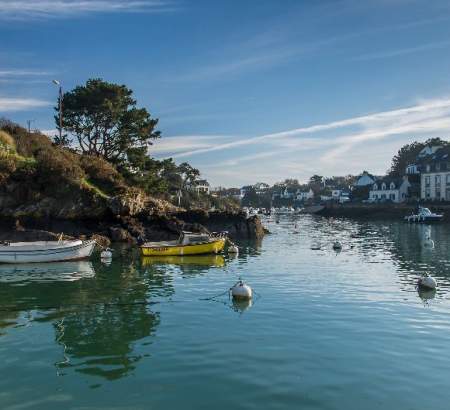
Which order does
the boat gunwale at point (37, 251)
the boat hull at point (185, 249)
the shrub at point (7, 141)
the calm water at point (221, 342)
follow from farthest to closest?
1. the shrub at point (7, 141)
2. the boat hull at point (185, 249)
3. the boat gunwale at point (37, 251)
4. the calm water at point (221, 342)

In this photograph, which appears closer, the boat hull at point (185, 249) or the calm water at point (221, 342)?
the calm water at point (221, 342)

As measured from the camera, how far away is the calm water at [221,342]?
1178 cm

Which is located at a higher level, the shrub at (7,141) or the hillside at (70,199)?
the shrub at (7,141)

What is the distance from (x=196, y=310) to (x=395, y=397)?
10.9m

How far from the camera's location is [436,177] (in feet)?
399

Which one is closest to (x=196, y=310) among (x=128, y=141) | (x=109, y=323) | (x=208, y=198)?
(x=109, y=323)

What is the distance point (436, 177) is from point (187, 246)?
331 ft

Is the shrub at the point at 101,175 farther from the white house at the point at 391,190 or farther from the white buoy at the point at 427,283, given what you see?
the white house at the point at 391,190

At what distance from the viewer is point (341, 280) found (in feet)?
95.8

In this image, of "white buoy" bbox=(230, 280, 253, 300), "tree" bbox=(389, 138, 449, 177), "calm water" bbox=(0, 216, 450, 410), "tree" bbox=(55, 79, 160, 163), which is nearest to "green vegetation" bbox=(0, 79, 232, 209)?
"tree" bbox=(55, 79, 160, 163)

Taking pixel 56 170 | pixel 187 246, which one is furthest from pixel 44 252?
pixel 56 170

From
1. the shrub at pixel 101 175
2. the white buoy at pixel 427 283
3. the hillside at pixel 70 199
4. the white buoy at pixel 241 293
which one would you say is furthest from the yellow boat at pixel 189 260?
the shrub at pixel 101 175

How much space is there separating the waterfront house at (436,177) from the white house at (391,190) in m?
8.03

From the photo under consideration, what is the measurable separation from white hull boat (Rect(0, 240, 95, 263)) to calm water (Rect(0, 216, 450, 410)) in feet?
17.1
